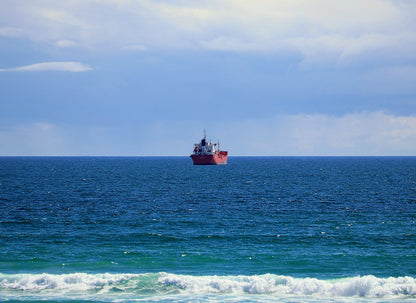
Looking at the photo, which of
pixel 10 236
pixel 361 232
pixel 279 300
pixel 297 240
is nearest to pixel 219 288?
pixel 279 300

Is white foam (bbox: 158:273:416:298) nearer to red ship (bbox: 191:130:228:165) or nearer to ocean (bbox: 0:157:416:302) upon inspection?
ocean (bbox: 0:157:416:302)

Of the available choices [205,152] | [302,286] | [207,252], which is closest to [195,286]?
[302,286]

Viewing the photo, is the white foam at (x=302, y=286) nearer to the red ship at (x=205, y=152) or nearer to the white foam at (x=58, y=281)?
the white foam at (x=58, y=281)

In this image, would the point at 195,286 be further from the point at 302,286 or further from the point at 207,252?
the point at 207,252

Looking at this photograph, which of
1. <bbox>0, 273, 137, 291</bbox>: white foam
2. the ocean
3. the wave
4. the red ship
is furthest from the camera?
the red ship

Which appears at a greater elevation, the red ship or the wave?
the red ship

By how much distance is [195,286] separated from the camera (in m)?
25.7

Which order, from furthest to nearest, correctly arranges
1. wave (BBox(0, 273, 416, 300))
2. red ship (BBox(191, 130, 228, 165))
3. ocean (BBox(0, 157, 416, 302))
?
red ship (BBox(191, 130, 228, 165)) → ocean (BBox(0, 157, 416, 302)) → wave (BBox(0, 273, 416, 300))

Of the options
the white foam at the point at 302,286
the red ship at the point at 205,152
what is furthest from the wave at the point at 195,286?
the red ship at the point at 205,152

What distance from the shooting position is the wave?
24.8 metres

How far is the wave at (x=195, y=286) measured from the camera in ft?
81.4

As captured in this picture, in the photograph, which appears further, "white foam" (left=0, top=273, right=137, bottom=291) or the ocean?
"white foam" (left=0, top=273, right=137, bottom=291)

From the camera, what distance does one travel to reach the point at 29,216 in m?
47.2

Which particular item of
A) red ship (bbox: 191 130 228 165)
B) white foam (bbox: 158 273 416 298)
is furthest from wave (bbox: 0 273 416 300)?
red ship (bbox: 191 130 228 165)
